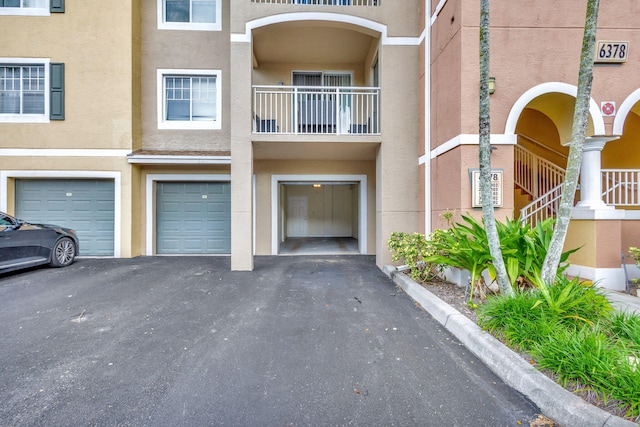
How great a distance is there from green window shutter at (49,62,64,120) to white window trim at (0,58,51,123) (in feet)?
0.42

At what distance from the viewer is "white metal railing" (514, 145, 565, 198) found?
6293mm

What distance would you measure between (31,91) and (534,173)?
13.4m

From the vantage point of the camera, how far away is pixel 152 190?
28.6ft

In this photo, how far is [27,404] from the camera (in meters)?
2.27

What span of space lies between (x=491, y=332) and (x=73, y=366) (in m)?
4.36

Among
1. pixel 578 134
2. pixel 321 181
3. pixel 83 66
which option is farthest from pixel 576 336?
pixel 83 66

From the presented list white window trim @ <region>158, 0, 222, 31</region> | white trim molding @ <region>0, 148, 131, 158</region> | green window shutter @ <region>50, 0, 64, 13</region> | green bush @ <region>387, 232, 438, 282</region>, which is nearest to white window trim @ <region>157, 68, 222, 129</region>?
white window trim @ <region>158, 0, 222, 31</region>

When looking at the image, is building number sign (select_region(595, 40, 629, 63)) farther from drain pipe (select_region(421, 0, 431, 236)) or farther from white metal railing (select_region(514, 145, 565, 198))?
drain pipe (select_region(421, 0, 431, 236))

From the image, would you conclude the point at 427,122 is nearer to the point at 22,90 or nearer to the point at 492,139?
the point at 492,139

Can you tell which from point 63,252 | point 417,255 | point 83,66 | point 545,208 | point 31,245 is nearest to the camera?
point 417,255

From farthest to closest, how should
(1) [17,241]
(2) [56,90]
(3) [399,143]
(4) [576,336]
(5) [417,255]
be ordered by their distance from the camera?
(2) [56,90] → (3) [399,143] → (1) [17,241] → (5) [417,255] → (4) [576,336]

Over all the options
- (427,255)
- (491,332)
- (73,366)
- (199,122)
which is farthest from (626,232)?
(199,122)

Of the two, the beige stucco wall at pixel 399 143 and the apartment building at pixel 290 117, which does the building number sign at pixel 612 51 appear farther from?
the beige stucco wall at pixel 399 143

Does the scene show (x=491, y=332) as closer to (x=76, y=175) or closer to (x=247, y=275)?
(x=247, y=275)
